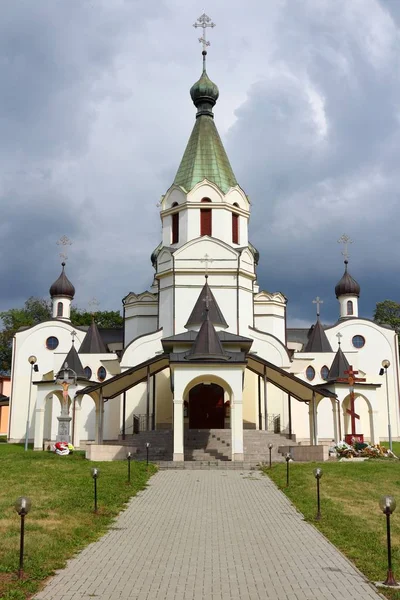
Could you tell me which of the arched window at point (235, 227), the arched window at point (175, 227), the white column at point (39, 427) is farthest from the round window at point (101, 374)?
the arched window at point (235, 227)

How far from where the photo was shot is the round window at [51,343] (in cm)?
3769

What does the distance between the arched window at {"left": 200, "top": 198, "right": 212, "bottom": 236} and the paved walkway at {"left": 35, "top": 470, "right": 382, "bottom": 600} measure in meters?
19.3

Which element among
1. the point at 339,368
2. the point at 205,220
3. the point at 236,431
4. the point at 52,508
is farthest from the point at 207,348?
the point at 205,220

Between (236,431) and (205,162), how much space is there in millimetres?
16291

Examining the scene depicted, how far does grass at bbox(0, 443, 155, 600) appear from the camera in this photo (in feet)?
24.5

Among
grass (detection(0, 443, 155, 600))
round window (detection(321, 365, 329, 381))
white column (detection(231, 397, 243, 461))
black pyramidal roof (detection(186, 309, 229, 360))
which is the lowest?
grass (detection(0, 443, 155, 600))

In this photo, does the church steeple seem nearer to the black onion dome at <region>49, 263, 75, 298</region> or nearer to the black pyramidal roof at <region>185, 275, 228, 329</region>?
the black pyramidal roof at <region>185, 275, 228, 329</region>

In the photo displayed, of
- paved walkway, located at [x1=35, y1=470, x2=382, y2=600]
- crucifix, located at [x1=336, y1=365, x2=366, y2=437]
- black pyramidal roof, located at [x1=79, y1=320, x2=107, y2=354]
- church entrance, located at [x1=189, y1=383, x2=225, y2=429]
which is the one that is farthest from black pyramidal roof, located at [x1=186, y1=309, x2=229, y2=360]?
black pyramidal roof, located at [x1=79, y1=320, x2=107, y2=354]

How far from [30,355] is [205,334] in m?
18.8

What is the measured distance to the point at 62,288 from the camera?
41.0 meters

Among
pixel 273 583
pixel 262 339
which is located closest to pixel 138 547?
pixel 273 583

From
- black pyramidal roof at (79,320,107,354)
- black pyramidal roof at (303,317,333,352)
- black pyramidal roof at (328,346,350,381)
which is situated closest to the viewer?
black pyramidal roof at (328,346,350,381)

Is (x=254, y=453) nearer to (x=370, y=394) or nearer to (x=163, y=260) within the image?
(x=370, y=394)

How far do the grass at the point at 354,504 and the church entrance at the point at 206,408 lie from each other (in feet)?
26.5
